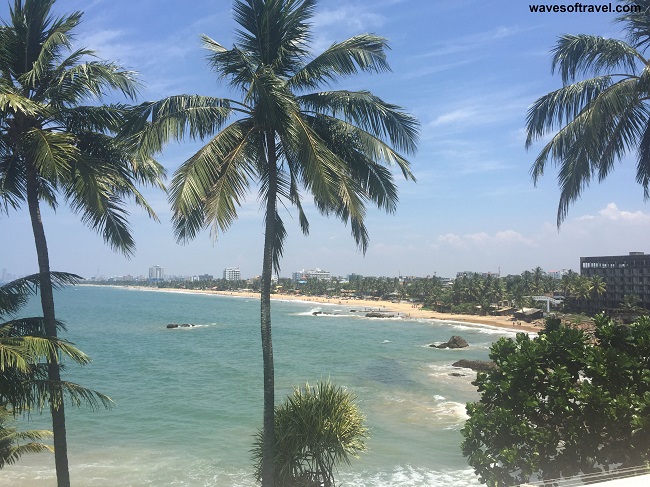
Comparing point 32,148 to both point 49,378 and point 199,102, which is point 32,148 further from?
point 49,378

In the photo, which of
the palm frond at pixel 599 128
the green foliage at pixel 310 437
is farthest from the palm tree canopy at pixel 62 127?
the palm frond at pixel 599 128

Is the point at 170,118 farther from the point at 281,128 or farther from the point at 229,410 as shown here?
the point at 229,410

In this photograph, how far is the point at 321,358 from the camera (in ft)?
146

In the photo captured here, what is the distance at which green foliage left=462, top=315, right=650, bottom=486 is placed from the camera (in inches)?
260

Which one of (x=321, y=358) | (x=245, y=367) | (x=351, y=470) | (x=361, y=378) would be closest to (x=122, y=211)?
(x=351, y=470)

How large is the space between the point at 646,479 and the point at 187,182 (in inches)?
252

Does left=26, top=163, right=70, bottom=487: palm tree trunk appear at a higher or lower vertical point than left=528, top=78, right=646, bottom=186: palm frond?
lower

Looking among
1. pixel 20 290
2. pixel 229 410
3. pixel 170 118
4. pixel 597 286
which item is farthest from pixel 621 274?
pixel 20 290

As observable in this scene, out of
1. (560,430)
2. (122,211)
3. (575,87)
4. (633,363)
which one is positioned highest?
(575,87)

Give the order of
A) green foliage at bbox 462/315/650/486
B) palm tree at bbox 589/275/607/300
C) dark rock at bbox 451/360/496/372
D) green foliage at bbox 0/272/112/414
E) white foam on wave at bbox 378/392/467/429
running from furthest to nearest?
palm tree at bbox 589/275/607/300 → dark rock at bbox 451/360/496/372 → white foam on wave at bbox 378/392/467/429 → green foliage at bbox 462/315/650/486 → green foliage at bbox 0/272/112/414

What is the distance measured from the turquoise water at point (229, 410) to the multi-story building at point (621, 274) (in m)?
18.1

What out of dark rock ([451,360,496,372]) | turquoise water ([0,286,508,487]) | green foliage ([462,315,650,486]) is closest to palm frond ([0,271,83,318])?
green foliage ([462,315,650,486])

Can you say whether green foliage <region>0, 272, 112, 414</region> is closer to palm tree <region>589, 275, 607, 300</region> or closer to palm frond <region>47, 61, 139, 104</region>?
palm frond <region>47, 61, 139, 104</region>

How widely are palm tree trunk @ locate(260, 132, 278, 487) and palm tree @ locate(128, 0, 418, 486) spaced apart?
0.06 ft
